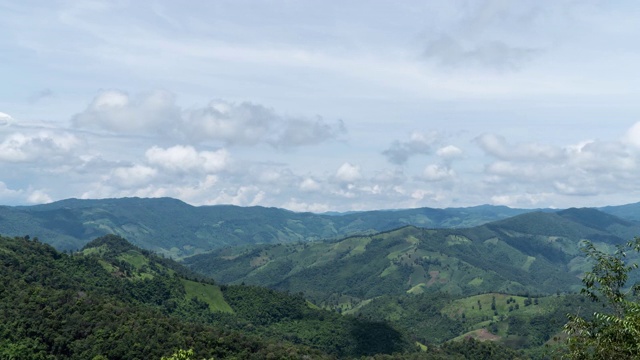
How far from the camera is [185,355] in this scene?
67062mm

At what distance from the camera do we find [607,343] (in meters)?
56.6

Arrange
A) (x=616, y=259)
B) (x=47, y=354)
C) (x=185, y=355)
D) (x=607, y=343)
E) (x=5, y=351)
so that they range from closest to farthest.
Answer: (x=607, y=343)
(x=616, y=259)
(x=185, y=355)
(x=5, y=351)
(x=47, y=354)

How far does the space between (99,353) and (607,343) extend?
18750 centimetres

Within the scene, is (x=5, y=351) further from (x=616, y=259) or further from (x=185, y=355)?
(x=616, y=259)

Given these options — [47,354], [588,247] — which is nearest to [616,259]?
[588,247]

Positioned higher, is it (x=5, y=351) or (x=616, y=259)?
(x=616, y=259)

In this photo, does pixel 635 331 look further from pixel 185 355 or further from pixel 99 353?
pixel 99 353

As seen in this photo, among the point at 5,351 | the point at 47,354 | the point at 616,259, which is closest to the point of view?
the point at 616,259

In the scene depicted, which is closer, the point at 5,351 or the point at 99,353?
the point at 5,351

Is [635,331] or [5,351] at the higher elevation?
[635,331]

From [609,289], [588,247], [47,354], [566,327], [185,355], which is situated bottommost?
[47,354]

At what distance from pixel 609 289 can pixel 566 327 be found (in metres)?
6.50

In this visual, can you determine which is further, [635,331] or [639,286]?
[639,286]

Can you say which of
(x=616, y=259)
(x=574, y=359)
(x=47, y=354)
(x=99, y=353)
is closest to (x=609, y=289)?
(x=616, y=259)
